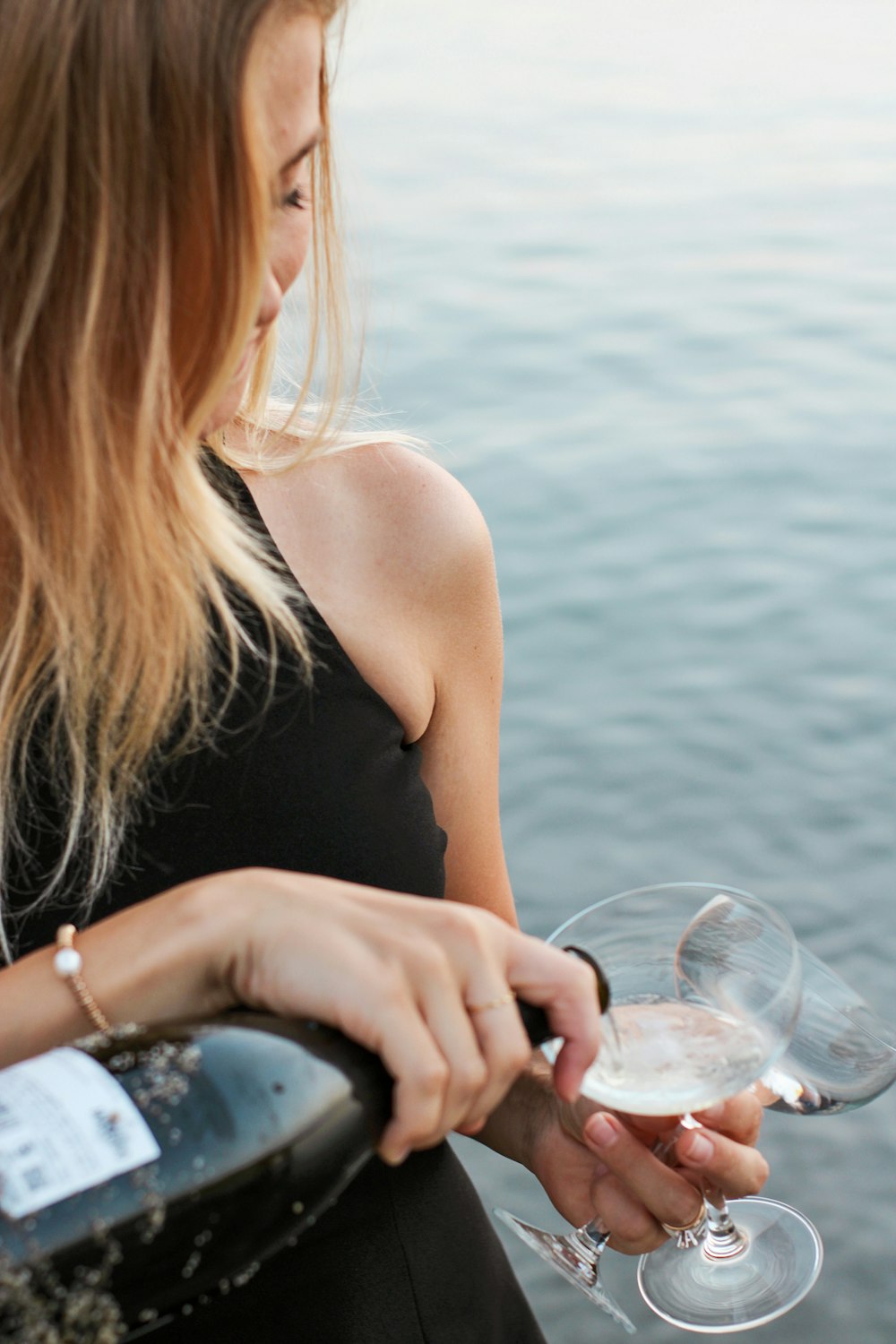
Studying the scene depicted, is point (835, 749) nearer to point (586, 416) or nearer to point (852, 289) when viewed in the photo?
point (586, 416)

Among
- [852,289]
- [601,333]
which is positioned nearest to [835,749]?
[601,333]

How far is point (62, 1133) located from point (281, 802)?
536 mm

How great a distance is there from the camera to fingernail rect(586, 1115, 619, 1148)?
1106 millimetres

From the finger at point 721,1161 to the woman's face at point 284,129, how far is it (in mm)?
644

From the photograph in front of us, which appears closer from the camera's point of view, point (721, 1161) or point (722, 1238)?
point (721, 1161)

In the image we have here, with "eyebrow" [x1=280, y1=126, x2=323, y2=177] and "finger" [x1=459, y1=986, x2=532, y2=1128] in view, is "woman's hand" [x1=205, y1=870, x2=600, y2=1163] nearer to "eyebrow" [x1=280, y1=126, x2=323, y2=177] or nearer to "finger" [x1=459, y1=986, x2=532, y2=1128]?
"finger" [x1=459, y1=986, x2=532, y2=1128]

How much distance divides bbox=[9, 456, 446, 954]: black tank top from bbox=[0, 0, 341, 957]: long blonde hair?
2 centimetres

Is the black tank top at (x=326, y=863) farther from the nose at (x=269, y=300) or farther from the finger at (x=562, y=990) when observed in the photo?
the finger at (x=562, y=990)

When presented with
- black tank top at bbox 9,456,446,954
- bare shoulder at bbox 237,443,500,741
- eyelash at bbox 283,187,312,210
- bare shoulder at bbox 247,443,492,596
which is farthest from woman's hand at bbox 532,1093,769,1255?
eyelash at bbox 283,187,312,210

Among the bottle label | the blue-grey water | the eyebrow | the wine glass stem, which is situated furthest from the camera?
the blue-grey water

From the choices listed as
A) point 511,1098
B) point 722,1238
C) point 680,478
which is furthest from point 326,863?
point 680,478

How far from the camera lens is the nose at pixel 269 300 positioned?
1.03 metres

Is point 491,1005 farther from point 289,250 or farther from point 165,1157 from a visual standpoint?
point 289,250

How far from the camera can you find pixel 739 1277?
1441 mm
